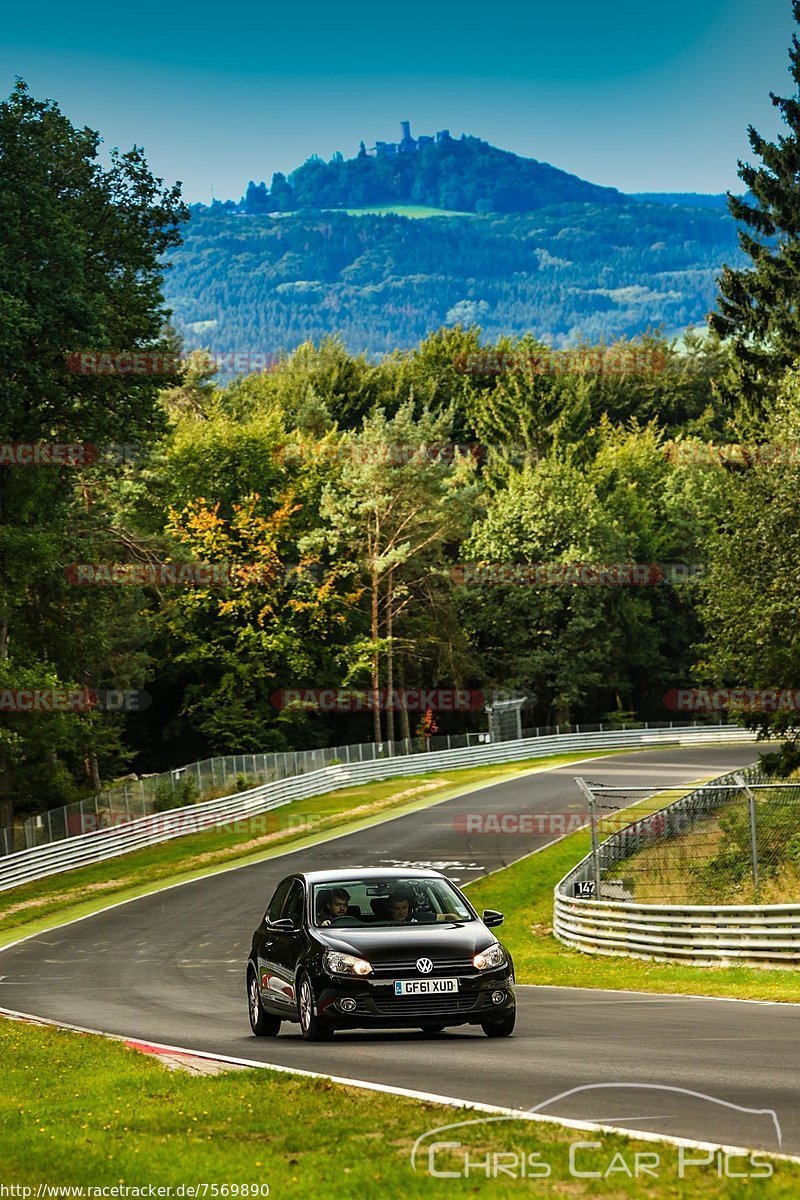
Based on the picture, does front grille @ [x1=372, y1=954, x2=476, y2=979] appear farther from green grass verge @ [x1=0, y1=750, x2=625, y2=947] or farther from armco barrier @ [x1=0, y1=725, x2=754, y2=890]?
armco barrier @ [x1=0, y1=725, x2=754, y2=890]

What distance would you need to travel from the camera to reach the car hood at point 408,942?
1374 centimetres

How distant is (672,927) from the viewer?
82.6 ft

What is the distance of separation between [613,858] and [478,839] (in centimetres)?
1728

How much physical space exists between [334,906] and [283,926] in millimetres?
571

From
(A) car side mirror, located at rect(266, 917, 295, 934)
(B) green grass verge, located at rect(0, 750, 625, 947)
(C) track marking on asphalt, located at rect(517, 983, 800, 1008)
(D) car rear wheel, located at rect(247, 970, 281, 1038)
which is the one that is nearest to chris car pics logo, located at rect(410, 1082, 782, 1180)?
(A) car side mirror, located at rect(266, 917, 295, 934)

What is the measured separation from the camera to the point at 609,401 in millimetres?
122000

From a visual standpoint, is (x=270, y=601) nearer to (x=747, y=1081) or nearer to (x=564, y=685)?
(x=564, y=685)

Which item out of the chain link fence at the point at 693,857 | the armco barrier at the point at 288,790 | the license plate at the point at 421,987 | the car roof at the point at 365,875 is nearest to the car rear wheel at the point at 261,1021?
the car roof at the point at 365,875

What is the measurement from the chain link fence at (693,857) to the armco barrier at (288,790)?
2101cm

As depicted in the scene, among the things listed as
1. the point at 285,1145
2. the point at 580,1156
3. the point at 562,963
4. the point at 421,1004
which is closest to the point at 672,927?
the point at 562,963

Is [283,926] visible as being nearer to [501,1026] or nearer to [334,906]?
[334,906]

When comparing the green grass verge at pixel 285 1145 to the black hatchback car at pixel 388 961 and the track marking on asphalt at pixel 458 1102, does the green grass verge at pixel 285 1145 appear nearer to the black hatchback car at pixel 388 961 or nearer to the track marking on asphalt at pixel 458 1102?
the track marking on asphalt at pixel 458 1102

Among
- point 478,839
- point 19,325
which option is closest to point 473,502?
point 478,839

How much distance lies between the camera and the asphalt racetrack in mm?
9266
